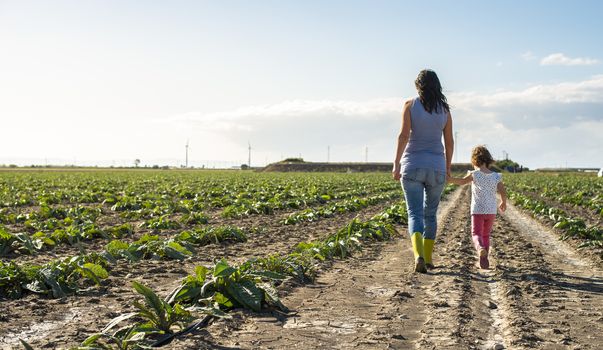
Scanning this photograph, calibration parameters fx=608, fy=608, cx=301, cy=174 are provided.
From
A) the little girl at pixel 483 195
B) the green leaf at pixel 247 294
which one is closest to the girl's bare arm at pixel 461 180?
the little girl at pixel 483 195

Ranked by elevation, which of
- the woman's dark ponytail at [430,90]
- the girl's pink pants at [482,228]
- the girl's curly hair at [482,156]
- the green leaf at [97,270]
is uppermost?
the woman's dark ponytail at [430,90]

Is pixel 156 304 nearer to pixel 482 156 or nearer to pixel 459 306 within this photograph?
pixel 459 306

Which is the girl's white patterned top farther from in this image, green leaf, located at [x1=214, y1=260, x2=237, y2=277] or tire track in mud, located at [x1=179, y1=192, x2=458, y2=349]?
green leaf, located at [x1=214, y1=260, x2=237, y2=277]

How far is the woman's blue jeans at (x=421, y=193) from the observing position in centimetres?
716

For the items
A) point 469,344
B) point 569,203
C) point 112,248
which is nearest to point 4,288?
point 112,248

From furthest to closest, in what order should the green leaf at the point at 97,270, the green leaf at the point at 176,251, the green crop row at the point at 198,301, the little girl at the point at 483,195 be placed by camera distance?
the green leaf at the point at 176,251 → the little girl at the point at 483,195 → the green leaf at the point at 97,270 → the green crop row at the point at 198,301

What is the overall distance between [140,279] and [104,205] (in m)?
13.6

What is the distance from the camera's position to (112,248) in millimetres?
7879

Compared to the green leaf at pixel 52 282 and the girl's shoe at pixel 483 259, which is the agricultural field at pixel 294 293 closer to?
the green leaf at pixel 52 282

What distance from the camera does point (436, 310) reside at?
205 inches

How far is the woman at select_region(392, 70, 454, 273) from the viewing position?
713 centimetres

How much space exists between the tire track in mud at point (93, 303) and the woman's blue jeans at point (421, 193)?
8.26 ft

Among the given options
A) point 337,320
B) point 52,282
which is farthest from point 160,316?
point 52,282

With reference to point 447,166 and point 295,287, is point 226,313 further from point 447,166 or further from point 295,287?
point 447,166
